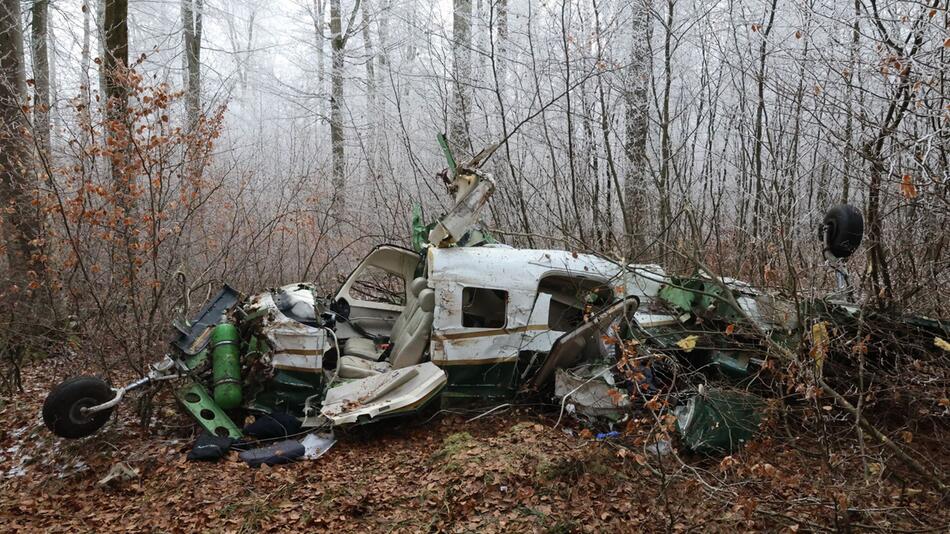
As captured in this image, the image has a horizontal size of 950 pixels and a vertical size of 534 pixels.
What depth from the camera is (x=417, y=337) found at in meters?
6.30

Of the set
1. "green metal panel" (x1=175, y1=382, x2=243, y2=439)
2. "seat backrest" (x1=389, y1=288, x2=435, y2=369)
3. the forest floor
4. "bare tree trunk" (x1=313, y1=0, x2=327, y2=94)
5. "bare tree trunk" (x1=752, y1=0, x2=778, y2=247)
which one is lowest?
the forest floor

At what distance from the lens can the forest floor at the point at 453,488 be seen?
4.31 m

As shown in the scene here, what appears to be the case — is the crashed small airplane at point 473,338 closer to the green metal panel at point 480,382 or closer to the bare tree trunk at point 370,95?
the green metal panel at point 480,382

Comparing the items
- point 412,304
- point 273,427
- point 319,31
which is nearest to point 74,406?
point 273,427

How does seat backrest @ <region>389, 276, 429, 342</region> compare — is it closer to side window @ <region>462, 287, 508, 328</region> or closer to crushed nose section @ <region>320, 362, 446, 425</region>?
side window @ <region>462, 287, 508, 328</region>

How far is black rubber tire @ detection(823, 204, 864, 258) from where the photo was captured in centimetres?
547

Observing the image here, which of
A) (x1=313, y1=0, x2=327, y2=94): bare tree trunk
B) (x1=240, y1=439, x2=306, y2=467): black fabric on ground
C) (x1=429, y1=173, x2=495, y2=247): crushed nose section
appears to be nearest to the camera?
(x1=240, y1=439, x2=306, y2=467): black fabric on ground

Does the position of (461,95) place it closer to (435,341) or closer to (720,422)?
(435,341)

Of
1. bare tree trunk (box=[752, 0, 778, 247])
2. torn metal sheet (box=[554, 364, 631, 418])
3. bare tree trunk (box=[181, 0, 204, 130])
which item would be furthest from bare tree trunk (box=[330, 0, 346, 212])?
torn metal sheet (box=[554, 364, 631, 418])

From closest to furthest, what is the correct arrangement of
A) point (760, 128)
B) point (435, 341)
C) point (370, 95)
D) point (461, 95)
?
point (435, 341) → point (760, 128) → point (461, 95) → point (370, 95)

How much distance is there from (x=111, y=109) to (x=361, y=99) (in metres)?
12.1

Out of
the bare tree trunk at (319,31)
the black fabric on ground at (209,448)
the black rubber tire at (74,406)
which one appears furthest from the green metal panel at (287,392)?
the bare tree trunk at (319,31)

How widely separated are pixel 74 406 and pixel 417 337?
2970mm

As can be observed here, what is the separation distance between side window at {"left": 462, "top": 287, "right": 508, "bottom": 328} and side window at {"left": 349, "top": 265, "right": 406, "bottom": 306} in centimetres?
232
